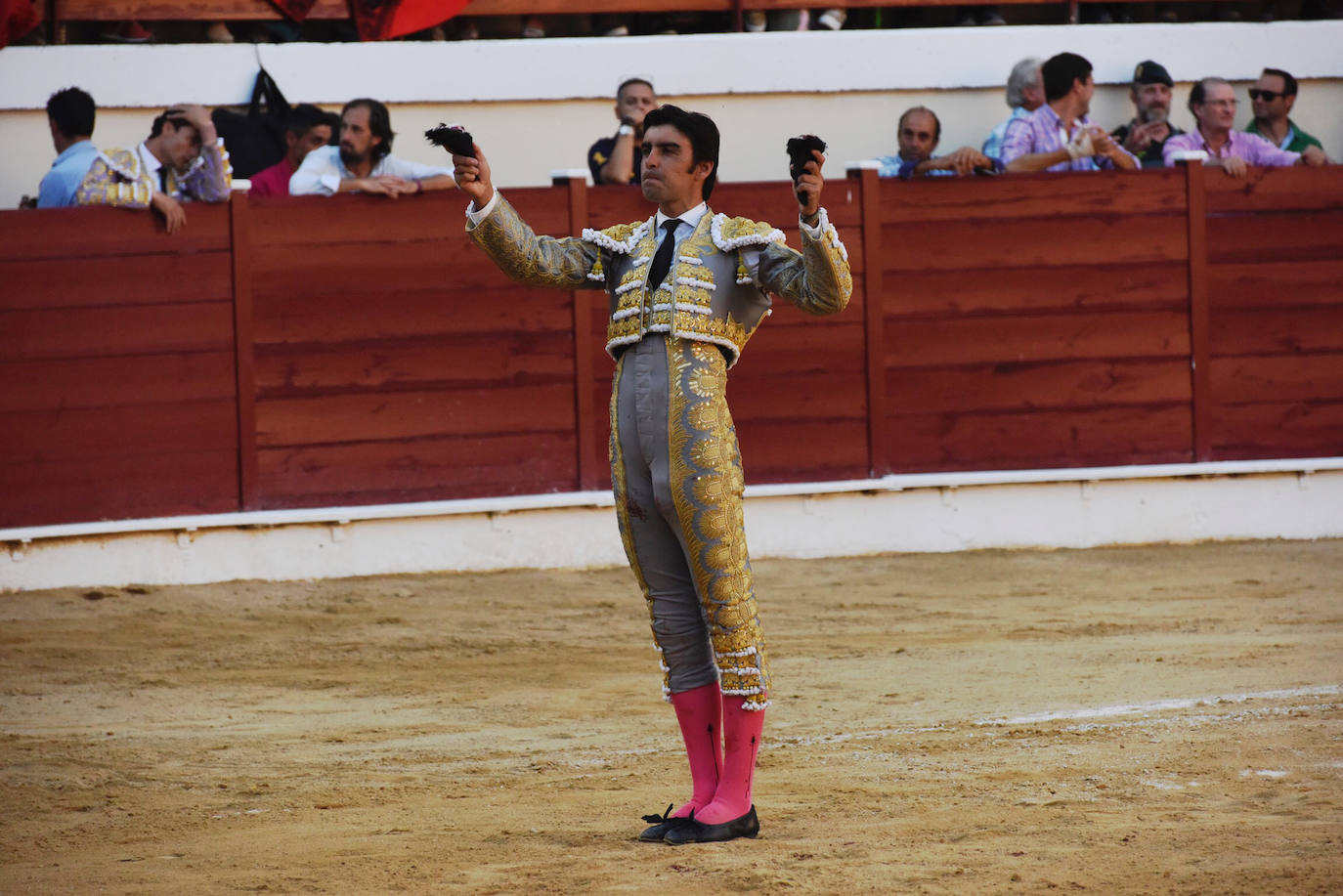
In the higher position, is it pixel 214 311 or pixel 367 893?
pixel 214 311

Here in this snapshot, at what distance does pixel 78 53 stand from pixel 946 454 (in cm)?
418

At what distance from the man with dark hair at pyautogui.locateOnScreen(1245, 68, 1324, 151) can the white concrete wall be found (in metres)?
0.58

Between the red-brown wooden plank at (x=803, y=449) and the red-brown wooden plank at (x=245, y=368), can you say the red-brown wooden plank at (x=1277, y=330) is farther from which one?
the red-brown wooden plank at (x=245, y=368)

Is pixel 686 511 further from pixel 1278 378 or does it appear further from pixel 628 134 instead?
pixel 1278 378

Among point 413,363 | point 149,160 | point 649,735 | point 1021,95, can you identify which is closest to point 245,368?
point 413,363

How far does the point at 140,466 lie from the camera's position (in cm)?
739

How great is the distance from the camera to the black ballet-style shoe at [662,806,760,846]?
357 cm

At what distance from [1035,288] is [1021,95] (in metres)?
0.84

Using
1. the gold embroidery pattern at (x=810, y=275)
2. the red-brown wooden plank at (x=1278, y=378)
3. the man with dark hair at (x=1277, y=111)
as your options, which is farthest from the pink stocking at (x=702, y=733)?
the man with dark hair at (x=1277, y=111)

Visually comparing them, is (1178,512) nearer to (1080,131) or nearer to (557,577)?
(1080,131)

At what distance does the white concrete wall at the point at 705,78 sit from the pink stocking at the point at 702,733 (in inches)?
217

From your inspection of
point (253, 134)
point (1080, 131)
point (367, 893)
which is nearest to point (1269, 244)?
point (1080, 131)

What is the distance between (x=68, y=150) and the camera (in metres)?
7.29

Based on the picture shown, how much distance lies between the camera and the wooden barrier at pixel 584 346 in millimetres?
7348
